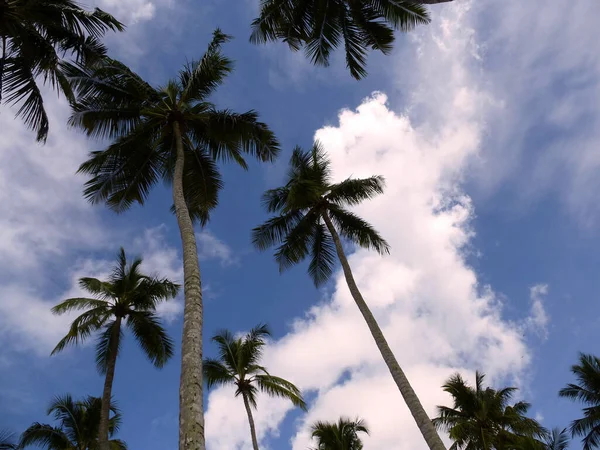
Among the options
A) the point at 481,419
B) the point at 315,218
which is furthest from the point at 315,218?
the point at 481,419

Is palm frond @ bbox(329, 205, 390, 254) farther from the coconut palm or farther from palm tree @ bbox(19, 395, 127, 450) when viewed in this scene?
palm tree @ bbox(19, 395, 127, 450)

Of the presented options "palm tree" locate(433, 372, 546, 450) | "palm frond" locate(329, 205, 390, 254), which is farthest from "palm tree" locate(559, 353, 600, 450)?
"palm frond" locate(329, 205, 390, 254)

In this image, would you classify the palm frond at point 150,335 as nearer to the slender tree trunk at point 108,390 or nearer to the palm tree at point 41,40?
the slender tree trunk at point 108,390

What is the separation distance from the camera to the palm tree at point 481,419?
23.0 metres

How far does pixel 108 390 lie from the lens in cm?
1672

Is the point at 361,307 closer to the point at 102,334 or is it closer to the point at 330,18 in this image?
the point at 330,18

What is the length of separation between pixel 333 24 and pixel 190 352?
37.7 feet

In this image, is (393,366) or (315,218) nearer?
(393,366)

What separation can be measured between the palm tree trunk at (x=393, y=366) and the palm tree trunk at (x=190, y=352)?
6.92m

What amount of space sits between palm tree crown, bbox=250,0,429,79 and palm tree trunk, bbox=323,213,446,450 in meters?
6.66

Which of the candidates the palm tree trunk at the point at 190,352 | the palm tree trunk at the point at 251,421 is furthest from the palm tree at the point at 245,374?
the palm tree trunk at the point at 190,352

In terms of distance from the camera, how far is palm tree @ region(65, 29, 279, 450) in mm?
12852

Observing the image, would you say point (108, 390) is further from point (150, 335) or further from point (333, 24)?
point (333, 24)

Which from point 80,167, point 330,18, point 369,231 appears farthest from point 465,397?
point 80,167
